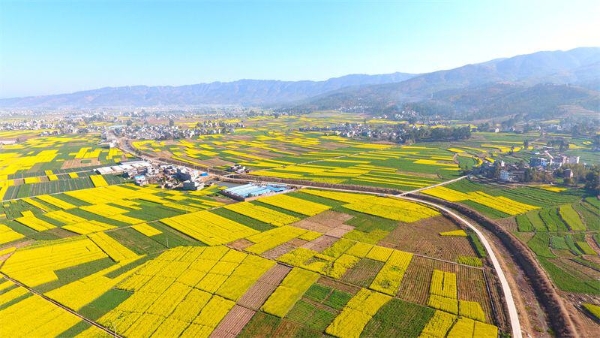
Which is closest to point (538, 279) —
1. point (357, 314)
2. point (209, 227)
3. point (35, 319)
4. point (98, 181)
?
point (357, 314)

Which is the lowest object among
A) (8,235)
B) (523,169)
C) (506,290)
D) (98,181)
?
(98,181)

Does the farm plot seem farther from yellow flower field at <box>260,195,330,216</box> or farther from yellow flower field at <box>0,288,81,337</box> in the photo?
yellow flower field at <box>260,195,330,216</box>

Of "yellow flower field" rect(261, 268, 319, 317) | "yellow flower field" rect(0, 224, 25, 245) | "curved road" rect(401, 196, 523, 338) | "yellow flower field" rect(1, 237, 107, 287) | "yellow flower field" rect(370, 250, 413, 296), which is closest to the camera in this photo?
"curved road" rect(401, 196, 523, 338)

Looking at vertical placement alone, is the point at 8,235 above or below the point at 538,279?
above

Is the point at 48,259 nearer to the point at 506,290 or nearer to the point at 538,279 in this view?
the point at 506,290

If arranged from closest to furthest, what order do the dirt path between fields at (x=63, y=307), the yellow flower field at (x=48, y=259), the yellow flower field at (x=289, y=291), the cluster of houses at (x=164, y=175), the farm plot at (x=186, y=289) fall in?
the dirt path between fields at (x=63, y=307)
the farm plot at (x=186, y=289)
the yellow flower field at (x=289, y=291)
the yellow flower field at (x=48, y=259)
the cluster of houses at (x=164, y=175)

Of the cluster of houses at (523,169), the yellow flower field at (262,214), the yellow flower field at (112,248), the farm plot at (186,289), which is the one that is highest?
the cluster of houses at (523,169)

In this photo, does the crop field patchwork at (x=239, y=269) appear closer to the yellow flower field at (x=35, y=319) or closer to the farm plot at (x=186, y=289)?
the farm plot at (x=186, y=289)

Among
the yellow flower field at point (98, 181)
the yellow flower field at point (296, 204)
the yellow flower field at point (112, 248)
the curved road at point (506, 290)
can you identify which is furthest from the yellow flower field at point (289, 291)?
the yellow flower field at point (98, 181)

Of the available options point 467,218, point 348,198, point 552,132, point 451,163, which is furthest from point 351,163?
point 552,132

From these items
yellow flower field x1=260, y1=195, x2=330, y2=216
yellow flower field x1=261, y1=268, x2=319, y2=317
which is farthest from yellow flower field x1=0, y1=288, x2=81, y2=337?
yellow flower field x1=260, y1=195, x2=330, y2=216

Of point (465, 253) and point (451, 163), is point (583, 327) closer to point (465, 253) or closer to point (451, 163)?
point (465, 253)
